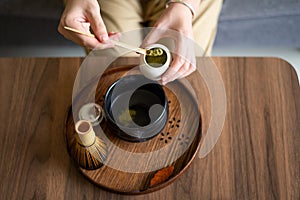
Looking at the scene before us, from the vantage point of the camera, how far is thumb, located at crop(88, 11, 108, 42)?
843 millimetres

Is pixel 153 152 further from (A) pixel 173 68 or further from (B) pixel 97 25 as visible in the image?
(B) pixel 97 25

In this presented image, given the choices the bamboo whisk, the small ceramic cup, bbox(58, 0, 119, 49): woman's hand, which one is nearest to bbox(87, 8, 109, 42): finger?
bbox(58, 0, 119, 49): woman's hand

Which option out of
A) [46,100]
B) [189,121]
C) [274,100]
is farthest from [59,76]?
[274,100]

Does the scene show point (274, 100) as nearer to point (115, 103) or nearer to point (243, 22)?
point (115, 103)

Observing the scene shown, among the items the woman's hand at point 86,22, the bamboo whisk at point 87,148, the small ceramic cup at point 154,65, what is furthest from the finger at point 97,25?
the bamboo whisk at point 87,148

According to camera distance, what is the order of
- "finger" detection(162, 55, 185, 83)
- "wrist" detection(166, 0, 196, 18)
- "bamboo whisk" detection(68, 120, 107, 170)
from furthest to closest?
"wrist" detection(166, 0, 196, 18) < "finger" detection(162, 55, 185, 83) < "bamboo whisk" detection(68, 120, 107, 170)

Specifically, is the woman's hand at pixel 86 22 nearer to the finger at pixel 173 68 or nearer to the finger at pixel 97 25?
the finger at pixel 97 25

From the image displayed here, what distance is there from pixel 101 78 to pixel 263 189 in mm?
398

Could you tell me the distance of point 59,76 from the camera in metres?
0.89

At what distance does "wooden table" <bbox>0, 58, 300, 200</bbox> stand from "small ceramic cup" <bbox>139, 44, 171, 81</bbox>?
15 centimetres

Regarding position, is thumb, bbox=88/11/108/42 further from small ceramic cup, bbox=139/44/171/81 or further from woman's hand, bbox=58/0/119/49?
small ceramic cup, bbox=139/44/171/81

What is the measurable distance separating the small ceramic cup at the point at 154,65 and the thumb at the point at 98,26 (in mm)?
104

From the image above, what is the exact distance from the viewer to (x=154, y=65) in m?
0.79

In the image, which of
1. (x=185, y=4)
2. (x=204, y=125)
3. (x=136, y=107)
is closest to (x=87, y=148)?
(x=136, y=107)
